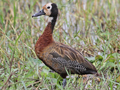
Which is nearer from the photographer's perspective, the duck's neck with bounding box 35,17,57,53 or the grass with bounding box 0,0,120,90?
the grass with bounding box 0,0,120,90

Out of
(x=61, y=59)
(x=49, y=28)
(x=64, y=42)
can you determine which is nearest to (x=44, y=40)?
(x=49, y=28)

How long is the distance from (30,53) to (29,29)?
902 millimetres

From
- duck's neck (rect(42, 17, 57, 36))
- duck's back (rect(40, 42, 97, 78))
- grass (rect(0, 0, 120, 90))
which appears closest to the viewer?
grass (rect(0, 0, 120, 90))

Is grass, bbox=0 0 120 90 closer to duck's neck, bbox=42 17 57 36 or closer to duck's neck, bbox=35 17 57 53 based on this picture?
duck's neck, bbox=35 17 57 53

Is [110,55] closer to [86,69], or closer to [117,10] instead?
[86,69]

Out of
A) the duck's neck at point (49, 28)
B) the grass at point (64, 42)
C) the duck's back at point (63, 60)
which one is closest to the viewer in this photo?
the grass at point (64, 42)

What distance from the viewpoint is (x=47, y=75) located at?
3.74 metres

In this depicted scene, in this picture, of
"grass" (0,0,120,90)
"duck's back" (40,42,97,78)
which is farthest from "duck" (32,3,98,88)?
"grass" (0,0,120,90)

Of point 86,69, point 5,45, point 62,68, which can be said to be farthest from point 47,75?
point 5,45

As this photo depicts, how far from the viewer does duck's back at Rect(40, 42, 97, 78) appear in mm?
3623

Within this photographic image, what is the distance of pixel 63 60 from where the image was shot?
3.66 meters

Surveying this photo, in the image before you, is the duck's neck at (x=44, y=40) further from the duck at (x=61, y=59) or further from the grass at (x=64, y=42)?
the grass at (x=64, y=42)

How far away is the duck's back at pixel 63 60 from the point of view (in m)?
3.62

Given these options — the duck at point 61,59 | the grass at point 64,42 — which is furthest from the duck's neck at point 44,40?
the grass at point 64,42
